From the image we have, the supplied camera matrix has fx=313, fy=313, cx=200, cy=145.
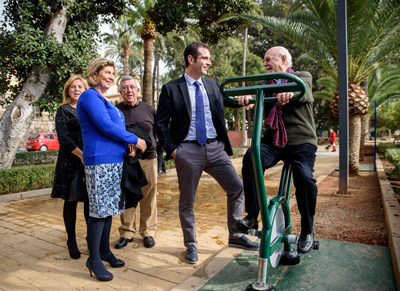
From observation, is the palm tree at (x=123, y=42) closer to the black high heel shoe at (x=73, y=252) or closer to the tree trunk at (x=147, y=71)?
the tree trunk at (x=147, y=71)

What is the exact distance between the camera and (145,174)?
3.74 m

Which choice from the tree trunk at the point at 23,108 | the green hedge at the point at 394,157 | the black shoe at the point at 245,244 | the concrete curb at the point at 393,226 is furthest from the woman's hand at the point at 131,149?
the green hedge at the point at 394,157

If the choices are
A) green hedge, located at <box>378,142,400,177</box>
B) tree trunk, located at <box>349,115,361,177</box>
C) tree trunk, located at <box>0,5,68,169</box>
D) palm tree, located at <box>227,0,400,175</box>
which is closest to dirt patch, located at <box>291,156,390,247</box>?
green hedge, located at <box>378,142,400,177</box>

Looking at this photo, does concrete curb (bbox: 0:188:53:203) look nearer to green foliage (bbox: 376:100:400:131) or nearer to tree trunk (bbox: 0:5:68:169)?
tree trunk (bbox: 0:5:68:169)

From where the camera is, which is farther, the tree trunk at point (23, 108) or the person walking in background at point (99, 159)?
the tree trunk at point (23, 108)

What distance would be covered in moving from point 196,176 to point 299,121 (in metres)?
1.12

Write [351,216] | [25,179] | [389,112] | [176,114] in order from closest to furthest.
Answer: [176,114] → [351,216] → [25,179] → [389,112]

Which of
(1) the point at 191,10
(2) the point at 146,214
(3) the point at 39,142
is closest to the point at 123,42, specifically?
(3) the point at 39,142

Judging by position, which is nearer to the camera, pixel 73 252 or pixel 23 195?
pixel 73 252

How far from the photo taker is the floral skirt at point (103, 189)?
2.70 meters

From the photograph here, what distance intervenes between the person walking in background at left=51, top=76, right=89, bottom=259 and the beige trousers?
506 mm

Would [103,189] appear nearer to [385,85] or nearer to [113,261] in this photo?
[113,261]

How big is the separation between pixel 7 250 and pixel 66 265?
0.93 m

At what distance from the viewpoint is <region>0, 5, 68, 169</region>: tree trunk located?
23.7ft
